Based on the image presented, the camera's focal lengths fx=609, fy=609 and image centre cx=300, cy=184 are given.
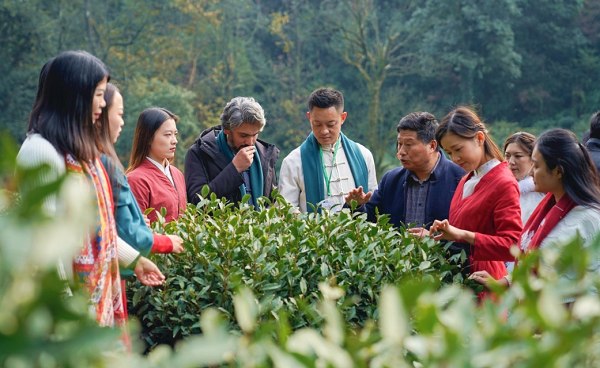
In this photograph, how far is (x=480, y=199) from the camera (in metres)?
2.86

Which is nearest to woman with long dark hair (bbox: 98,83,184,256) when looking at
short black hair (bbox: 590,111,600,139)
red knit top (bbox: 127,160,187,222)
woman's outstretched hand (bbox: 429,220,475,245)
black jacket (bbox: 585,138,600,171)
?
woman's outstretched hand (bbox: 429,220,475,245)

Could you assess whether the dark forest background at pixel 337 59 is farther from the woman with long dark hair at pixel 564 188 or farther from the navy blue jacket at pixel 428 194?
the woman with long dark hair at pixel 564 188

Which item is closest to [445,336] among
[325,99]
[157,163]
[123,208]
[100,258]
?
[100,258]

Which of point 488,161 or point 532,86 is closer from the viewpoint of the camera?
point 488,161

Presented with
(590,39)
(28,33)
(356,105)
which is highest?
(28,33)

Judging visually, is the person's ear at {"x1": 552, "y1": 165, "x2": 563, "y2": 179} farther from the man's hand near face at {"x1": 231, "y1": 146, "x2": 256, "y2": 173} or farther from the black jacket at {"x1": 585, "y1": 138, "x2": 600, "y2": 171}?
the man's hand near face at {"x1": 231, "y1": 146, "x2": 256, "y2": 173}

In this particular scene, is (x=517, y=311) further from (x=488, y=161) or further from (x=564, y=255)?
(x=488, y=161)

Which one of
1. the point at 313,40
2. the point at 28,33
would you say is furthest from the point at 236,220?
the point at 313,40

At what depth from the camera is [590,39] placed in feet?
80.9

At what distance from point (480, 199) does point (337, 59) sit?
27.4m

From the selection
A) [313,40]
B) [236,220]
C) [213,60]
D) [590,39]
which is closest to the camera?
[236,220]

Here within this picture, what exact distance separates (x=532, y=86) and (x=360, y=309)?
2529 centimetres

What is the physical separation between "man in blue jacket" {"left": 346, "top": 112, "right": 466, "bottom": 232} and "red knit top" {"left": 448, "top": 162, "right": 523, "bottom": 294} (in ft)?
1.28

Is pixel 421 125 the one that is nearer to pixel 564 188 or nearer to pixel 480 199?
pixel 480 199
